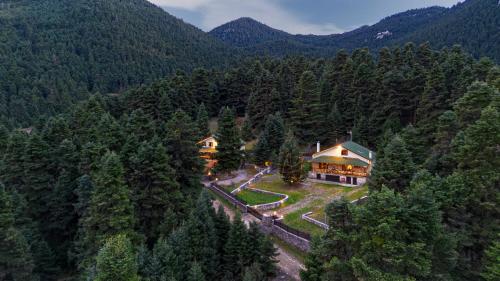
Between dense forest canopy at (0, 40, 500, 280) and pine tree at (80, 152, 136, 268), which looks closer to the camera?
dense forest canopy at (0, 40, 500, 280)

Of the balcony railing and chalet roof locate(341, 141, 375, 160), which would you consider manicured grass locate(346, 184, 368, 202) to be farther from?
chalet roof locate(341, 141, 375, 160)

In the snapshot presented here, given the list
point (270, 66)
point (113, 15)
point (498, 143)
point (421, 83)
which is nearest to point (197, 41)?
point (113, 15)

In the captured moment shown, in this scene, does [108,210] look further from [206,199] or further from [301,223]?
[301,223]

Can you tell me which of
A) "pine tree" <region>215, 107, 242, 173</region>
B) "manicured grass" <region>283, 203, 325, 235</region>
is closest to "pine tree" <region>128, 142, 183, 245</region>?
"manicured grass" <region>283, 203, 325, 235</region>

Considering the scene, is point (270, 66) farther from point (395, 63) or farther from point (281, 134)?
point (281, 134)

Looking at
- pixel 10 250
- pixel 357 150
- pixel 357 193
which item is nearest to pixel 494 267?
pixel 357 193

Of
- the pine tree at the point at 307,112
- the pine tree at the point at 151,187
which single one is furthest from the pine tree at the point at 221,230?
the pine tree at the point at 307,112
